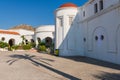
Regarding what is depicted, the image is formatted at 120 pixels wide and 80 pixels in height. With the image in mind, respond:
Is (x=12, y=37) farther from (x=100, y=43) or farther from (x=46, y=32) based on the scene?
(x=100, y=43)

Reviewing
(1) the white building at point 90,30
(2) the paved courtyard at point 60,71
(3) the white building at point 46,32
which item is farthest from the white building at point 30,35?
(2) the paved courtyard at point 60,71

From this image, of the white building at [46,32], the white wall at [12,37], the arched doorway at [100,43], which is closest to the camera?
the arched doorway at [100,43]

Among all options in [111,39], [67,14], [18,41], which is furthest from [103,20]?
[18,41]

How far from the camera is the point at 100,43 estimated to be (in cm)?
1784

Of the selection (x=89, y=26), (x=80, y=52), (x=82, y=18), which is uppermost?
(x=82, y=18)

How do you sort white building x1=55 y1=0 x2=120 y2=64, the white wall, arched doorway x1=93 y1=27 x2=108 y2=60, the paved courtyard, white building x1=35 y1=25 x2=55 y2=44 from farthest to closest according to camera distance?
the white wall, white building x1=35 y1=25 x2=55 y2=44, arched doorway x1=93 y1=27 x2=108 y2=60, white building x1=55 y1=0 x2=120 y2=64, the paved courtyard

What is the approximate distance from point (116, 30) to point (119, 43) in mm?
1258

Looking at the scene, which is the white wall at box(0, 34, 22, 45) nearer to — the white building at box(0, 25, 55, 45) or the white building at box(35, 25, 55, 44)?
the white building at box(0, 25, 55, 45)

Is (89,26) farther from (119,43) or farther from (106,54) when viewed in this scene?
(119,43)

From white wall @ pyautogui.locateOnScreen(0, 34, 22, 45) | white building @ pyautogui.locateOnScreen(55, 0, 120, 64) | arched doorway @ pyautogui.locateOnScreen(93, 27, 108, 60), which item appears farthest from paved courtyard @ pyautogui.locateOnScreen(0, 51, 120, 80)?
white wall @ pyautogui.locateOnScreen(0, 34, 22, 45)

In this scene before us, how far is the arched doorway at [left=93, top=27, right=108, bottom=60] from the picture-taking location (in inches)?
664

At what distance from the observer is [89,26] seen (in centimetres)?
2102

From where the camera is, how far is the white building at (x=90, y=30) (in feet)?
49.6

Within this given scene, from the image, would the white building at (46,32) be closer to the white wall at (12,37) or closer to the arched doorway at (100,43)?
the white wall at (12,37)
